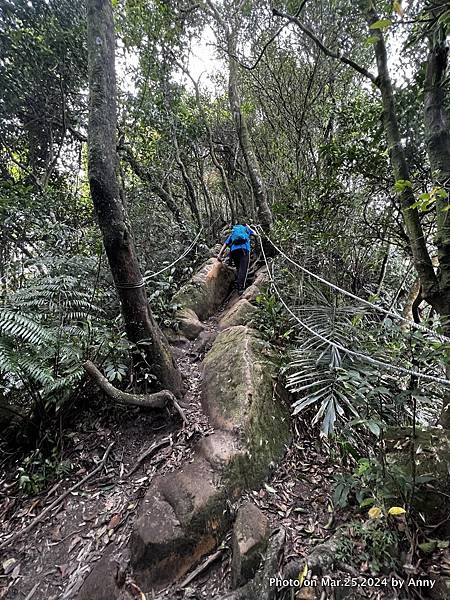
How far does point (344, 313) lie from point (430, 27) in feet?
8.62

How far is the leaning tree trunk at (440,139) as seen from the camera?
286 cm

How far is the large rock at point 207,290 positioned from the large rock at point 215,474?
2.24 m

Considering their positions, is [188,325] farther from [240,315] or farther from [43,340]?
[43,340]

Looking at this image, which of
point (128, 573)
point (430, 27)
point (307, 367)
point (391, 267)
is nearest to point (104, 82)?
point (430, 27)

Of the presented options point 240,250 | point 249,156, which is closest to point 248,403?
point 240,250

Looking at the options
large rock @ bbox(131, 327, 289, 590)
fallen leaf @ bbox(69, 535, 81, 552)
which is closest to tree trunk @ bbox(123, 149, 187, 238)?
large rock @ bbox(131, 327, 289, 590)

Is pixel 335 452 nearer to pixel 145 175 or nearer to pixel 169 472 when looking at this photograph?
pixel 169 472

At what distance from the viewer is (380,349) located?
121 inches

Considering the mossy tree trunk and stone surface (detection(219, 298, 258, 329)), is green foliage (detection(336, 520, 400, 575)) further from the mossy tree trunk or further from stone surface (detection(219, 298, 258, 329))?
the mossy tree trunk

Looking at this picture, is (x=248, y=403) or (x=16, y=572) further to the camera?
(x=248, y=403)

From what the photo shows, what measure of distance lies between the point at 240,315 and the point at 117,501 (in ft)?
10.5

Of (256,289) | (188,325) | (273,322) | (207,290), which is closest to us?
(273,322)

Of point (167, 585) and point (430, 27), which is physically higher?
point (430, 27)

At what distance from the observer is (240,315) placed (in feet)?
17.1
